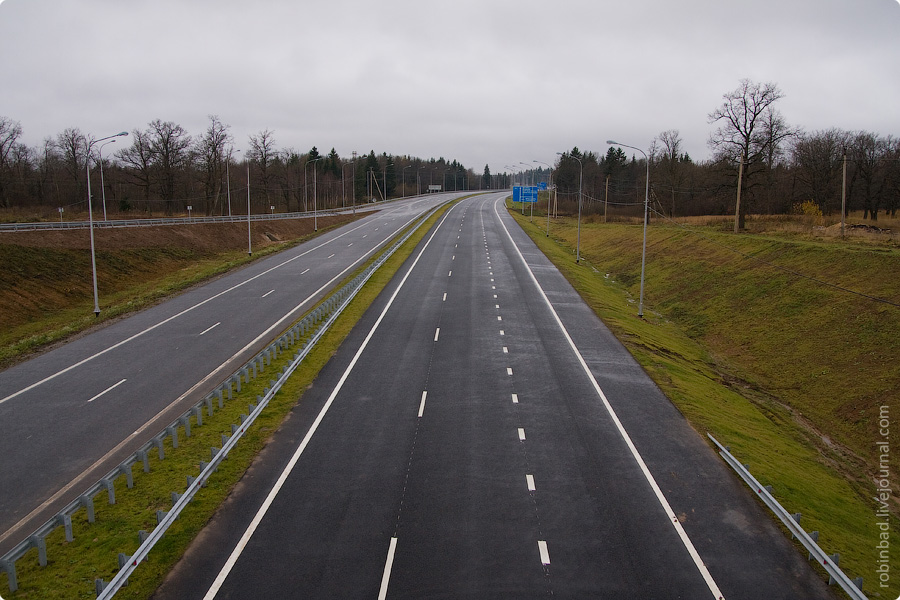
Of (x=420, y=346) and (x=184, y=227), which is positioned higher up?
(x=184, y=227)

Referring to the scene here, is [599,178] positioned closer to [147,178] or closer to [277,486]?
[147,178]

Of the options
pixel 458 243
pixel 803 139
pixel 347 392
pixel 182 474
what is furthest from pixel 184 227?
pixel 803 139

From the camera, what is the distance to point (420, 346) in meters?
27.0

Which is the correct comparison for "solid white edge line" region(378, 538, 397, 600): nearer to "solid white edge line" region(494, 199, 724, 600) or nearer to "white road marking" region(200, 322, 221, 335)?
"solid white edge line" region(494, 199, 724, 600)

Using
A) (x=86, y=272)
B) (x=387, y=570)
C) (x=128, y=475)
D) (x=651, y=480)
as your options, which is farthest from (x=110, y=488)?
(x=86, y=272)

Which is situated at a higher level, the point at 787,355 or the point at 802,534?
the point at 802,534

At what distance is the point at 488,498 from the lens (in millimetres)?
14070

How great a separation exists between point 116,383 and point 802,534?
74.3 ft

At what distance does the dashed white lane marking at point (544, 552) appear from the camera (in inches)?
457

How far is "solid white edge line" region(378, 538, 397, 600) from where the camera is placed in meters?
10.5

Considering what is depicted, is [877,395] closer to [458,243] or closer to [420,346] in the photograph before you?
[420,346]

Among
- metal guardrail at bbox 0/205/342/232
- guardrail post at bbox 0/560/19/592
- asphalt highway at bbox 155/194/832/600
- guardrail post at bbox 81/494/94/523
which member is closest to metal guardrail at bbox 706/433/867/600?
asphalt highway at bbox 155/194/832/600

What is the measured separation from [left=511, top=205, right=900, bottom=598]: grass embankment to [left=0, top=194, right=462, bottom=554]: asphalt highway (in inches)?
695

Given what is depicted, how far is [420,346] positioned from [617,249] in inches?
1606
